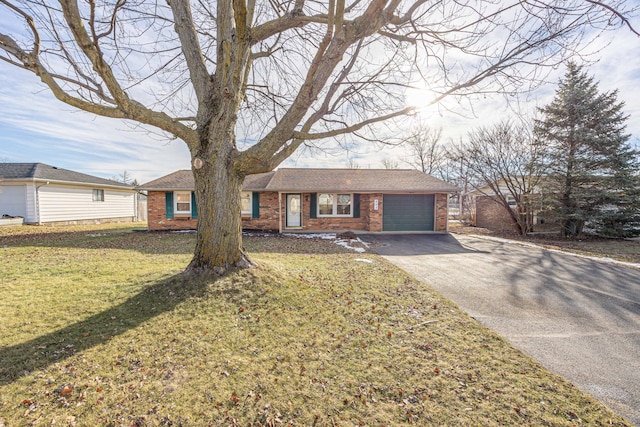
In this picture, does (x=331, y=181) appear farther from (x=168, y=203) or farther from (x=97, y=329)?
(x=97, y=329)

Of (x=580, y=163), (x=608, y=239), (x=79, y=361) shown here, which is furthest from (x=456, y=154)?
(x=79, y=361)

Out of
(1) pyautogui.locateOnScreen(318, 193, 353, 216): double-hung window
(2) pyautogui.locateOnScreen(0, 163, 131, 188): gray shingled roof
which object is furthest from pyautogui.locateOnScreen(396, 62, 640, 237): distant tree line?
(2) pyautogui.locateOnScreen(0, 163, 131, 188): gray shingled roof

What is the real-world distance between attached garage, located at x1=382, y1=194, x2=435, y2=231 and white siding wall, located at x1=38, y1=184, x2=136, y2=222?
1937 centimetres

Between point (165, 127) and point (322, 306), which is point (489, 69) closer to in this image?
point (322, 306)

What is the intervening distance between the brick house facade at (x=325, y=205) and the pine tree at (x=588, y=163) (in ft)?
17.4

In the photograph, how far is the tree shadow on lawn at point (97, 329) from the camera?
8.63ft

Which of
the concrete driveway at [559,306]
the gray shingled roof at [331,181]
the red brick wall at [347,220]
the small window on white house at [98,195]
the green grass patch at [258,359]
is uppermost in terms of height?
the gray shingled roof at [331,181]

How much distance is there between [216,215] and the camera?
15.0 ft

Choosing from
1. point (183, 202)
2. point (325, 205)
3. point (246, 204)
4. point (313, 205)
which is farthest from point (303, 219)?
point (183, 202)

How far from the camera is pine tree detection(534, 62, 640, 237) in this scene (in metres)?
12.4

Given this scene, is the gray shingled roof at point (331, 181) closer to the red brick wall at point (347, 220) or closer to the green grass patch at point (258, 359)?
the red brick wall at point (347, 220)

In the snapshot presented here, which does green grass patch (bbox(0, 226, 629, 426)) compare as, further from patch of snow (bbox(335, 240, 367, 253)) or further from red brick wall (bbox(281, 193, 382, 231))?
red brick wall (bbox(281, 193, 382, 231))

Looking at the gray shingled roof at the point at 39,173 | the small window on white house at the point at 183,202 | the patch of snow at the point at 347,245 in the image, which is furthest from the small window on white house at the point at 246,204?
the gray shingled roof at the point at 39,173

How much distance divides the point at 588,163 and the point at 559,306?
12862 millimetres
